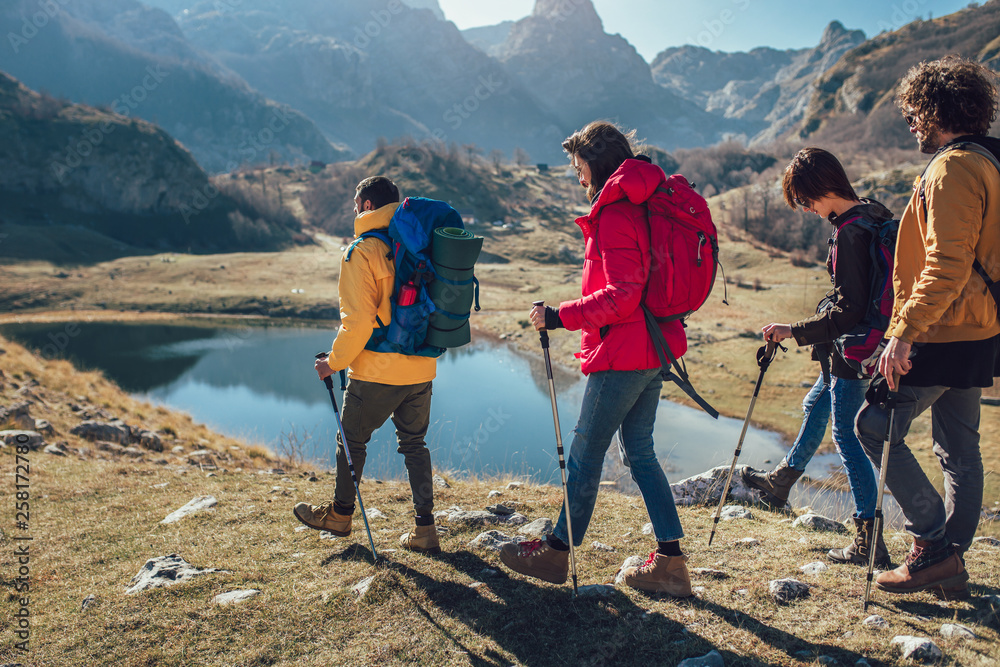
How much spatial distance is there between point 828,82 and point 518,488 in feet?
562

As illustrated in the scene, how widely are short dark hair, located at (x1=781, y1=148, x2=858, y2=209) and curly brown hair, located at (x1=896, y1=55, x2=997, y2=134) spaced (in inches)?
24.7

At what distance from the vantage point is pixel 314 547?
4.83 metres

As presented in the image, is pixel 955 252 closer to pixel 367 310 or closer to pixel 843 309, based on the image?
pixel 843 309

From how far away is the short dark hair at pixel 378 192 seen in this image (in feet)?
14.1

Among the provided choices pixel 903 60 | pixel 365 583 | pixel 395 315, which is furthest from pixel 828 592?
pixel 903 60

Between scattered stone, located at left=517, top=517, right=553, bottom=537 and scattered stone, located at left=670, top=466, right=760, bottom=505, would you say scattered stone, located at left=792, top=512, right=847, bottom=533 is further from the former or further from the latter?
scattered stone, located at left=517, top=517, right=553, bottom=537

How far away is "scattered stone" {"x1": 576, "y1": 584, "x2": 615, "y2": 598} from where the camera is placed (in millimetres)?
3771

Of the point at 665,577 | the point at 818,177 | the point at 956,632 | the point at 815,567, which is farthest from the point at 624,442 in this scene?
the point at 818,177

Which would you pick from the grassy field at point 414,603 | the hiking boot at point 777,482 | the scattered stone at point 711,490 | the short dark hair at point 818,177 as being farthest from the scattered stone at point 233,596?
the scattered stone at point 711,490

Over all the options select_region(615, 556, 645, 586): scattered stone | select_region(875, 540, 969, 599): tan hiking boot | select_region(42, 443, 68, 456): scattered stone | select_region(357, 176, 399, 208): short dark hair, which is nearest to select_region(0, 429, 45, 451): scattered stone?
select_region(42, 443, 68, 456): scattered stone

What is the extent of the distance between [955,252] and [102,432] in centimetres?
1147

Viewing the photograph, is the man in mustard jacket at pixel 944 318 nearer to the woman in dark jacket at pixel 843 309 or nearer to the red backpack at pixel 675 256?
the woman in dark jacket at pixel 843 309

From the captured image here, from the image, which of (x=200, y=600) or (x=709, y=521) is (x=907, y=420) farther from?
(x=200, y=600)

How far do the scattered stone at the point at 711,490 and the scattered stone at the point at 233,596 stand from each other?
4561mm
